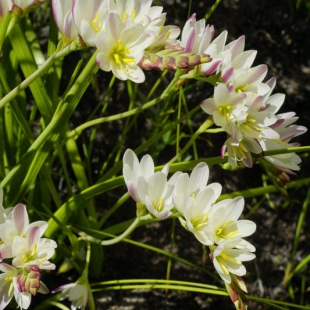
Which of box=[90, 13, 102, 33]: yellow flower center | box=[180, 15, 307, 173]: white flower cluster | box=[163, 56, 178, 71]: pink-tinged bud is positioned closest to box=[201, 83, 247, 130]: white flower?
box=[180, 15, 307, 173]: white flower cluster

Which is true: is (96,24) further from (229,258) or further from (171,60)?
(229,258)

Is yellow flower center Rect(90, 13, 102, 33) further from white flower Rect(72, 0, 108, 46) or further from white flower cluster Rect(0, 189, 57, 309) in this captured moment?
white flower cluster Rect(0, 189, 57, 309)

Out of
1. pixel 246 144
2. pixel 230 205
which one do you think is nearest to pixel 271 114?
pixel 246 144

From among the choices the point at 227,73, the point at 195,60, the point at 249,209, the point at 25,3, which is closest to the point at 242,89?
the point at 227,73

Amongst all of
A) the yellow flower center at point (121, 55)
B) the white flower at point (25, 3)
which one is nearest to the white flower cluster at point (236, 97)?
the yellow flower center at point (121, 55)

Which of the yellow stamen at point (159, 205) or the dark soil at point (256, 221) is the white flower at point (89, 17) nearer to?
the yellow stamen at point (159, 205)

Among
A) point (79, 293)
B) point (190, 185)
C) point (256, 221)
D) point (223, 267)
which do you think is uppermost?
point (190, 185)

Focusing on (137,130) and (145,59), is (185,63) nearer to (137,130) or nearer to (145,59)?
(145,59)
